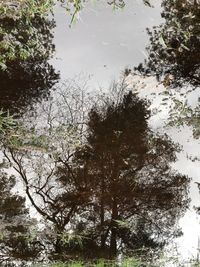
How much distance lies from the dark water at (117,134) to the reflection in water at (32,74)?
0.03m

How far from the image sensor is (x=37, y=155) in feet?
32.7

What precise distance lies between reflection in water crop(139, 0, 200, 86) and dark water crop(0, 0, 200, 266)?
0.03 m

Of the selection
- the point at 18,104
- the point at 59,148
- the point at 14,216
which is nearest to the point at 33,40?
the point at 18,104

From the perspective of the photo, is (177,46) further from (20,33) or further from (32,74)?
(20,33)

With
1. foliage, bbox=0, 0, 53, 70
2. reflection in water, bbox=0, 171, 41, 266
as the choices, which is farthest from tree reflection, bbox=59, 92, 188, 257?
foliage, bbox=0, 0, 53, 70

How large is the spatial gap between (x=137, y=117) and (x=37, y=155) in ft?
8.76

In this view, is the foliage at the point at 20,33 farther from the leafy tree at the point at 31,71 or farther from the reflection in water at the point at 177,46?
the reflection in water at the point at 177,46

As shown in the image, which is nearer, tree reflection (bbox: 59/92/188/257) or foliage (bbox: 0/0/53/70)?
foliage (bbox: 0/0/53/70)

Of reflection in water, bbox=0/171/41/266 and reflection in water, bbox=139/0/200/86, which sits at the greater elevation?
reflection in water, bbox=139/0/200/86

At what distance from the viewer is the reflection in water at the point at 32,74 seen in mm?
10070

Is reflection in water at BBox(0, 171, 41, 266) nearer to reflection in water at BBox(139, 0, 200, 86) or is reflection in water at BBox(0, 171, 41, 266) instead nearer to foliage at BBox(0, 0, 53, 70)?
foliage at BBox(0, 0, 53, 70)

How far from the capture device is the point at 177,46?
10164 mm

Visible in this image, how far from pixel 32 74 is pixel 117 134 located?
2657 millimetres

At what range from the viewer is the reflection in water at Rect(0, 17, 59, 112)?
10070 mm
